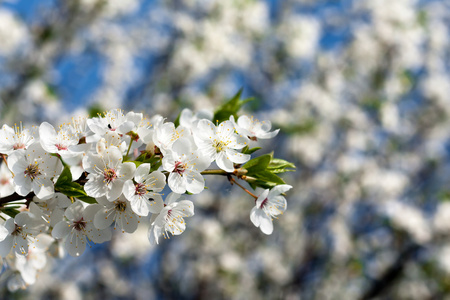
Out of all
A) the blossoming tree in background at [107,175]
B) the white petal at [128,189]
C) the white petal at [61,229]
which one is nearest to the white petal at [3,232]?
the blossoming tree in background at [107,175]

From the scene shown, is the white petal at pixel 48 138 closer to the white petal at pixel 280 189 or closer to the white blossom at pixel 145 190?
the white blossom at pixel 145 190

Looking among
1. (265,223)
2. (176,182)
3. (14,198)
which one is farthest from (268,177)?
(14,198)

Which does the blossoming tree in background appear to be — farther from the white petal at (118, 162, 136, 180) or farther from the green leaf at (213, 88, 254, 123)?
the green leaf at (213, 88, 254, 123)

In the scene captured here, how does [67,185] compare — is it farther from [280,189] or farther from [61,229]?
[280,189]

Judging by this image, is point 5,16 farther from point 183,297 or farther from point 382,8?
point 382,8

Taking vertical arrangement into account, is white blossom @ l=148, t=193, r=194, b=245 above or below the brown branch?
below

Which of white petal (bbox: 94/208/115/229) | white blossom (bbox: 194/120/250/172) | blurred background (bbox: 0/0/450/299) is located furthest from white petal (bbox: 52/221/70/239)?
blurred background (bbox: 0/0/450/299)

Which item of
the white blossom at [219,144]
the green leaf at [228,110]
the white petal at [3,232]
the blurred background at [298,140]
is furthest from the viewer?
the blurred background at [298,140]

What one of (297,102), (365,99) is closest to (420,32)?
(365,99)
